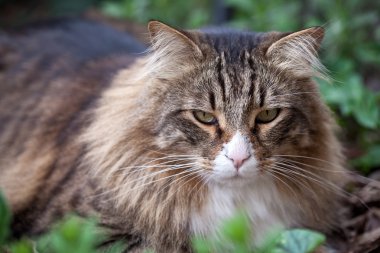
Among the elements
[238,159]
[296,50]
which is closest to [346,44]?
[296,50]

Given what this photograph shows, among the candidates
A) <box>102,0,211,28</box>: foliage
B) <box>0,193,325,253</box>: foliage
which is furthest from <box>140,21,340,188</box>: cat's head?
<box>102,0,211,28</box>: foliage

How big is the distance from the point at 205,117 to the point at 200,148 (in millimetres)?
118

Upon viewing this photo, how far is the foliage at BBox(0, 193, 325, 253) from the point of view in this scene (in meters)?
1.53

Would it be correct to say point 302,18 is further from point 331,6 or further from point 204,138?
point 204,138

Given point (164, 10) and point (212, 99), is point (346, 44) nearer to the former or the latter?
point (212, 99)

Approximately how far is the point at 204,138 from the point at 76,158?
0.75 meters

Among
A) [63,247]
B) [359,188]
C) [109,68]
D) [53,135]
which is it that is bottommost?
[359,188]

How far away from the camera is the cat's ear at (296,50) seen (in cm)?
263

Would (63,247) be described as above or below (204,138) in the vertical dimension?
above

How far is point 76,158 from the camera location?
3.08 m

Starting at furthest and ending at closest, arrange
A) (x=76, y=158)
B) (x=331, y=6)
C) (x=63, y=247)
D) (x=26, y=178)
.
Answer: (x=331, y=6)
(x=26, y=178)
(x=76, y=158)
(x=63, y=247)

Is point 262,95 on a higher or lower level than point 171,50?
lower

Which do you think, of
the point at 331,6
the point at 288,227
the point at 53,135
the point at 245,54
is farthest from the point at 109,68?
the point at 331,6

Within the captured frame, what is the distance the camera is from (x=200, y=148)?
8.46ft
